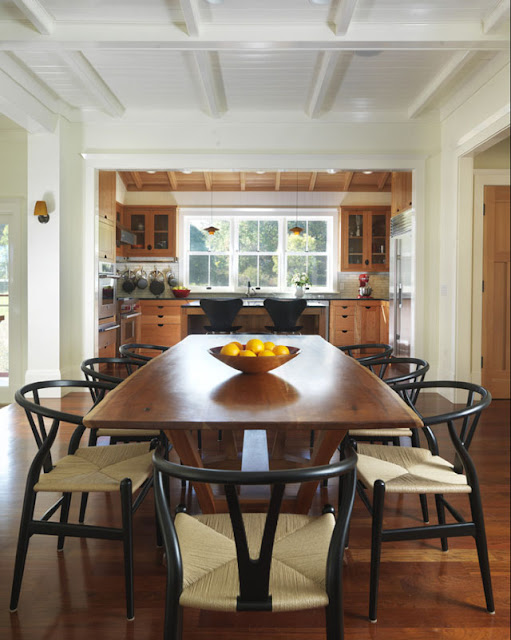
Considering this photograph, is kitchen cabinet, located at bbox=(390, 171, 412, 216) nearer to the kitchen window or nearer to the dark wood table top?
the kitchen window

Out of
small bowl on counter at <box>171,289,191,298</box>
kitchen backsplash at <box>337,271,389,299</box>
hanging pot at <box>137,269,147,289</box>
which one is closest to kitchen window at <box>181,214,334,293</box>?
kitchen backsplash at <box>337,271,389,299</box>

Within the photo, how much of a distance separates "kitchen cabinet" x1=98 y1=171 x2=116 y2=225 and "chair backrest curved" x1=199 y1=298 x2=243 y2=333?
167 centimetres

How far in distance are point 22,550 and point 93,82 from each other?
3796 millimetres

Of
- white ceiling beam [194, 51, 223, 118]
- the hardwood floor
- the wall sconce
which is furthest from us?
the wall sconce

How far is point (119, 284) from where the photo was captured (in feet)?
27.4

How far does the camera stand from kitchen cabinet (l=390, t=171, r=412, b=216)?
6.12 m

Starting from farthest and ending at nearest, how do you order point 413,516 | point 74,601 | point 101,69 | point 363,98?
point 363,98 → point 101,69 → point 413,516 → point 74,601

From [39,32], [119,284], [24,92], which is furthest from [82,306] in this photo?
[119,284]

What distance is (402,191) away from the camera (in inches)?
254

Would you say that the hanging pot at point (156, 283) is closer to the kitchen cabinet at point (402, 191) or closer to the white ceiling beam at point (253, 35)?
the kitchen cabinet at point (402, 191)

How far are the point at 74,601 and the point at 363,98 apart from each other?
454 centimetres

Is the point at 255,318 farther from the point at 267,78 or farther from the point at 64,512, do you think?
the point at 64,512

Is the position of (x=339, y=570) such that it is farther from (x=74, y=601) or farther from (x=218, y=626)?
(x=74, y=601)

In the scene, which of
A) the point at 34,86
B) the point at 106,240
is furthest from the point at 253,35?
the point at 106,240
